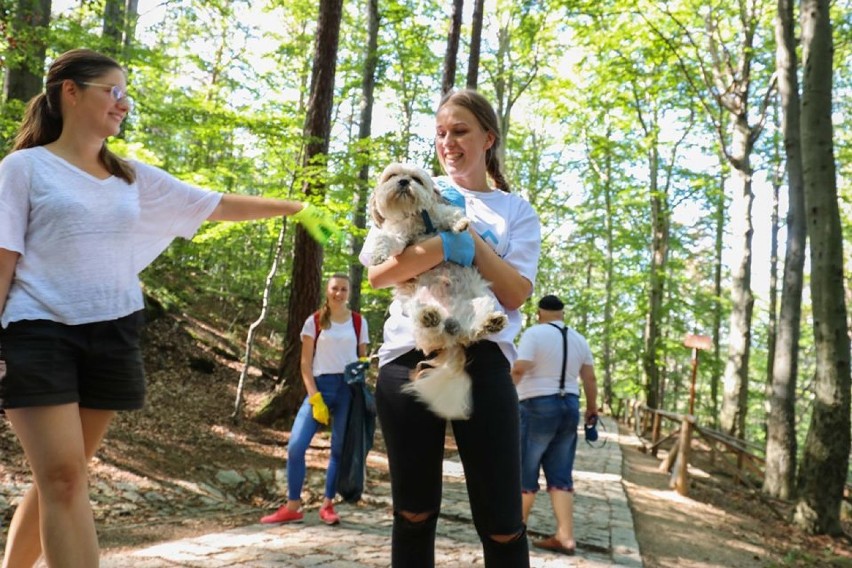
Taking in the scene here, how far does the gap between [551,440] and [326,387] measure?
205cm

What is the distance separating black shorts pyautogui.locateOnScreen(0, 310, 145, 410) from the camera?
2.17 metres

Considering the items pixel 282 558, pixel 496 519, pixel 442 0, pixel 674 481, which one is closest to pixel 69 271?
pixel 496 519

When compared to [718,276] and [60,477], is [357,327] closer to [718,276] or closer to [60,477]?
[60,477]

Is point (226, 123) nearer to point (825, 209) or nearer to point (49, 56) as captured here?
point (49, 56)

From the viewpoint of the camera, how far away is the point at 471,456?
7.49ft

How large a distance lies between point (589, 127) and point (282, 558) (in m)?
23.2

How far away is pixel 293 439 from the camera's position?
592 cm

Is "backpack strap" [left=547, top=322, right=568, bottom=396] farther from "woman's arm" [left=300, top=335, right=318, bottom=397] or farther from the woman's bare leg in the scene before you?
the woman's bare leg

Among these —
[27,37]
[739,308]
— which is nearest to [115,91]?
[27,37]

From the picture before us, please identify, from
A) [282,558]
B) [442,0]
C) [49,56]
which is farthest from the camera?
[442,0]

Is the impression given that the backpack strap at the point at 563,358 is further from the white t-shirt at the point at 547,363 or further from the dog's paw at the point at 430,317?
the dog's paw at the point at 430,317

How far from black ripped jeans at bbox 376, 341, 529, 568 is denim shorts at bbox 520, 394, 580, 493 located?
138 inches

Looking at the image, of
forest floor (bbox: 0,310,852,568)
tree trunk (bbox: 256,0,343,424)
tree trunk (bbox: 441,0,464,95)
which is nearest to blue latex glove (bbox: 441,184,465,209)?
forest floor (bbox: 0,310,852,568)

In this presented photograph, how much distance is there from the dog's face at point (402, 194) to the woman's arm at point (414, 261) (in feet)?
0.82
